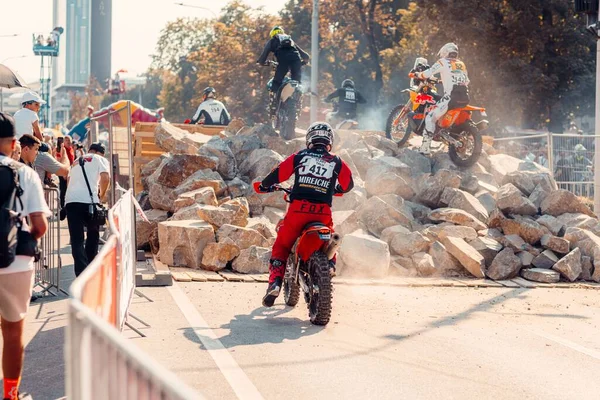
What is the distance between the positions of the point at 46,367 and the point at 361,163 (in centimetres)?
1033

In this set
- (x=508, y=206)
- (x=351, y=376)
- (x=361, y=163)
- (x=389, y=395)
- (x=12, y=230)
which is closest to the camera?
(x=12, y=230)

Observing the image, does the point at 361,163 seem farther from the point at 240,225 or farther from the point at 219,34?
the point at 219,34

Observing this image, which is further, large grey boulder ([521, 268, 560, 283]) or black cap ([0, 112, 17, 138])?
large grey boulder ([521, 268, 560, 283])

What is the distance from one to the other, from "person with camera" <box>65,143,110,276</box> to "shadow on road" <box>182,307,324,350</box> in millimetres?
2372

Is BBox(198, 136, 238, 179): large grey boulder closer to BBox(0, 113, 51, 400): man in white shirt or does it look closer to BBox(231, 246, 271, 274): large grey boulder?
BBox(231, 246, 271, 274): large grey boulder

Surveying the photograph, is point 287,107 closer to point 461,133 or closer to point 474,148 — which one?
point 461,133

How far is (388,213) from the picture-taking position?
14953 mm

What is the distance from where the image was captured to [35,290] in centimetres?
1139

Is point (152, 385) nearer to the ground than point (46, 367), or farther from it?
farther from it

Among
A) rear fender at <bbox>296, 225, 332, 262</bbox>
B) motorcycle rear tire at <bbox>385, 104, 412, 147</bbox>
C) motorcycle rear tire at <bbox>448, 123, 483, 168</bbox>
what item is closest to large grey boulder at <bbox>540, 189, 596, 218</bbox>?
motorcycle rear tire at <bbox>448, 123, 483, 168</bbox>

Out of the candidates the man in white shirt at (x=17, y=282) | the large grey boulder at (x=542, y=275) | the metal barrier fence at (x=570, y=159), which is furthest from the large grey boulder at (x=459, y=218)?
the man in white shirt at (x=17, y=282)

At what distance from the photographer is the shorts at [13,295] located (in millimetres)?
5953

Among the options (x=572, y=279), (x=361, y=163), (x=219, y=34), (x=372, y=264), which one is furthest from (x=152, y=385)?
(x=219, y=34)

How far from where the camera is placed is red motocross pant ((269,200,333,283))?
31.6 feet
